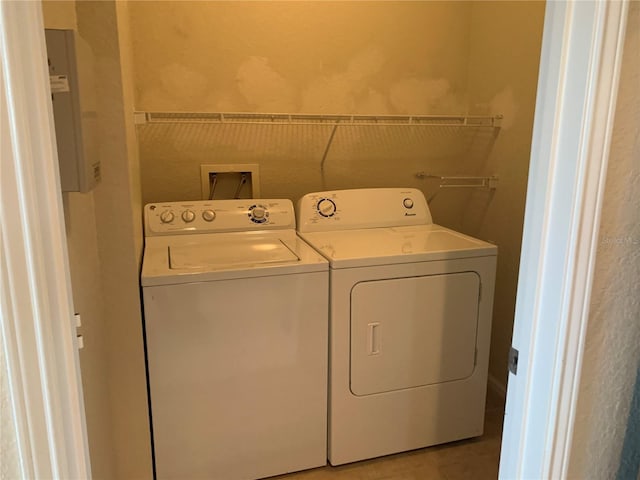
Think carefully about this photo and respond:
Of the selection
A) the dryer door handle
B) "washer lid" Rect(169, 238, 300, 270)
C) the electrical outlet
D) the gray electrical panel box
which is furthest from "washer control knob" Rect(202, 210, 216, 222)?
the gray electrical panel box

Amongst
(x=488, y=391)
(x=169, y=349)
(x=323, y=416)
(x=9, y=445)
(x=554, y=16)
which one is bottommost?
(x=488, y=391)

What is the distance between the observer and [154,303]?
5.48 ft

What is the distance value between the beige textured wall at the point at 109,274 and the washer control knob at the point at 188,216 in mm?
565

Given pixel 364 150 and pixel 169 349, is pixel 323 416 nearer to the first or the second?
pixel 169 349

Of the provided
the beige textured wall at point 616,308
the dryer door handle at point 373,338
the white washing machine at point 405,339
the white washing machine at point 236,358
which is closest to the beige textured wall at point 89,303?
the white washing machine at point 236,358

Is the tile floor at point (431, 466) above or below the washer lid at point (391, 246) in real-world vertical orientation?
below

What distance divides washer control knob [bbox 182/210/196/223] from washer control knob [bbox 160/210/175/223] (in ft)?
0.15

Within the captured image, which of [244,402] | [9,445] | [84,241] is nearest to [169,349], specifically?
[244,402]

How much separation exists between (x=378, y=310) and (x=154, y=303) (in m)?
0.83

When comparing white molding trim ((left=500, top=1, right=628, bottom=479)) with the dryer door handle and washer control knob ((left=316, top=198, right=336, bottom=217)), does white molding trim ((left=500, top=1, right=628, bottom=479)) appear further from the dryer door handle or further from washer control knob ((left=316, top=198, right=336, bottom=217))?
washer control knob ((left=316, top=198, right=336, bottom=217))

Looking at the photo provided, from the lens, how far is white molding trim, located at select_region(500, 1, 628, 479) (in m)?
0.80

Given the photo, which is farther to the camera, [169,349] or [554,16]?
[169,349]

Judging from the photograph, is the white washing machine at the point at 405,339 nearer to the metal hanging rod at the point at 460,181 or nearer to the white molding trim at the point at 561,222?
the metal hanging rod at the point at 460,181

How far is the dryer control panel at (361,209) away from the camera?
7.60ft
